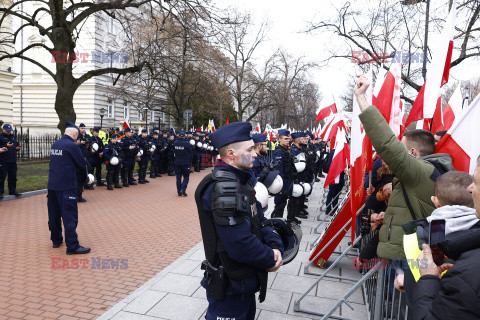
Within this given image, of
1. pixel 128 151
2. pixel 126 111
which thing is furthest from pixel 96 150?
pixel 126 111

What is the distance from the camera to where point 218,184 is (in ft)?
7.40

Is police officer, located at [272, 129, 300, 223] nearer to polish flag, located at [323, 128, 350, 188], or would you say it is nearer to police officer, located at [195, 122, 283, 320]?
polish flag, located at [323, 128, 350, 188]

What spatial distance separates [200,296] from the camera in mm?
4539

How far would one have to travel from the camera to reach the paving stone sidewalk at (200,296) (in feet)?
13.4

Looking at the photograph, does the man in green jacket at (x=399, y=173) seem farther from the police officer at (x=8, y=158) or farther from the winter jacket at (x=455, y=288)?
the police officer at (x=8, y=158)

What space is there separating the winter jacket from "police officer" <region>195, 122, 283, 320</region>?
3.15ft

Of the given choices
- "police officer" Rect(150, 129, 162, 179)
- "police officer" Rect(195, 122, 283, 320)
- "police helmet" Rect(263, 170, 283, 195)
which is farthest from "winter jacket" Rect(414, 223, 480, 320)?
"police officer" Rect(150, 129, 162, 179)

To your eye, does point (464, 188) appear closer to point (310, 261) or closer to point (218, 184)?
point (218, 184)

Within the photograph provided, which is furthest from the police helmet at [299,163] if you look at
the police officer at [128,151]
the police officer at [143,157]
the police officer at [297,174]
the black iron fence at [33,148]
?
the black iron fence at [33,148]

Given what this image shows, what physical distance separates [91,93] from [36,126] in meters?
6.72

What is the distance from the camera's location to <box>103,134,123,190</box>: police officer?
12.8 metres

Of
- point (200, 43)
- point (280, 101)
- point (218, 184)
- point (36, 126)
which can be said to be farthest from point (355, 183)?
point (280, 101)

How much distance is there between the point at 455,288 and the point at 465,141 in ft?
6.88

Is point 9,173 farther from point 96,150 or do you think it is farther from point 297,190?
point 297,190
